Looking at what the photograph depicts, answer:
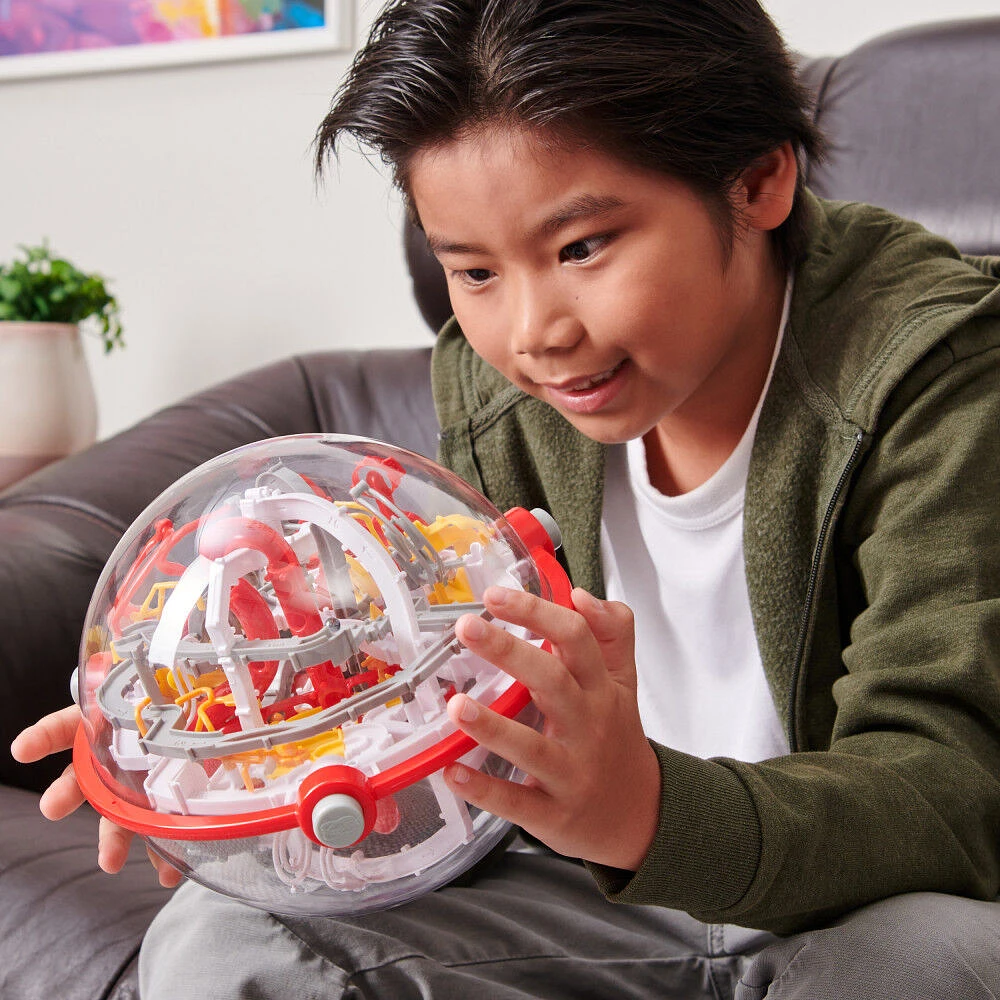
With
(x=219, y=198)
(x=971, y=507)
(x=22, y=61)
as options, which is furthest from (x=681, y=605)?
(x=22, y=61)

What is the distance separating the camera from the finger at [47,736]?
719 millimetres

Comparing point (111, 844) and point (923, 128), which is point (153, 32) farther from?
point (111, 844)

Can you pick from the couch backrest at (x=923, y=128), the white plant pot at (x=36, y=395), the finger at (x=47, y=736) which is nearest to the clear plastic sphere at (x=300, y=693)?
the finger at (x=47, y=736)

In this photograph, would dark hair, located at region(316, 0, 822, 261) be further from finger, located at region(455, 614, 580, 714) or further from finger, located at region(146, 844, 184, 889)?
finger, located at region(146, 844, 184, 889)

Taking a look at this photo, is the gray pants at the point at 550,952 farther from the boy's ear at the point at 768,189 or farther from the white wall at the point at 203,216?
the white wall at the point at 203,216

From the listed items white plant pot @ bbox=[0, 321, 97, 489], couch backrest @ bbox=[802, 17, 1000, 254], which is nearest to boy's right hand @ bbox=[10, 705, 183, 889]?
couch backrest @ bbox=[802, 17, 1000, 254]

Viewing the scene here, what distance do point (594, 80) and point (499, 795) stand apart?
1.52 feet

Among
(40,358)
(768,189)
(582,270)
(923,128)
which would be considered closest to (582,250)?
(582,270)

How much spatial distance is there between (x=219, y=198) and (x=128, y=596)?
1572 millimetres

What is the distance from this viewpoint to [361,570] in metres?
0.55

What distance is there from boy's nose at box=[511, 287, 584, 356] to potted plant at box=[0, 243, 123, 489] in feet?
4.25

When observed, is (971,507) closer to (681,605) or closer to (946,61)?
(681,605)

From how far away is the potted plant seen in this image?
5.97 feet

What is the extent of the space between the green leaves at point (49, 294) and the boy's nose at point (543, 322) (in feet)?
4.23
